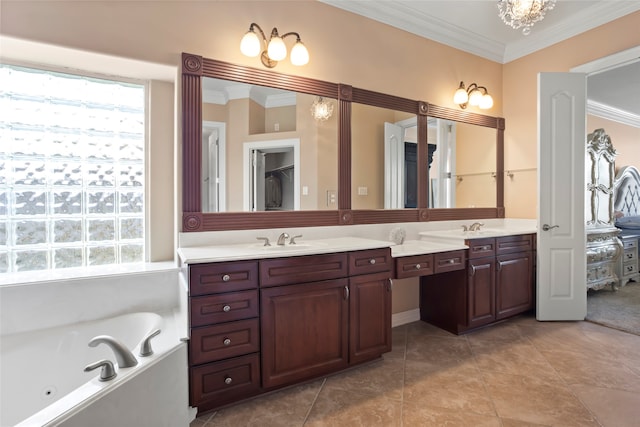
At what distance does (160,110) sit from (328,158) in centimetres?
132

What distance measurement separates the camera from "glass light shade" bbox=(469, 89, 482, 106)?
333 centimetres

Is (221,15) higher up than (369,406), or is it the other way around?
(221,15)

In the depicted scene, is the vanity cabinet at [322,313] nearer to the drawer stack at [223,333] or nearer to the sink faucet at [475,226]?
the drawer stack at [223,333]

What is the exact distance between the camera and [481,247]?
274 centimetres

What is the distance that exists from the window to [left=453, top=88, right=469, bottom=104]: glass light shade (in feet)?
9.71

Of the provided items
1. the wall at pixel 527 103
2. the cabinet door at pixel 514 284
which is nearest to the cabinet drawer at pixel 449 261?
the cabinet door at pixel 514 284

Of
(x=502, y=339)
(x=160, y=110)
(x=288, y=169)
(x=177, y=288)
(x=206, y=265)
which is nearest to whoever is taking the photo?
(x=206, y=265)

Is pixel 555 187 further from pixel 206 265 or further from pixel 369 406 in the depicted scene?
pixel 206 265

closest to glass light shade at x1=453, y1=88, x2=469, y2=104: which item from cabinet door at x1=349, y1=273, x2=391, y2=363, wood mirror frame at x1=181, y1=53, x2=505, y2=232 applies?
wood mirror frame at x1=181, y1=53, x2=505, y2=232

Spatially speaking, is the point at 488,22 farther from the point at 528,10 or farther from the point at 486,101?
the point at 528,10

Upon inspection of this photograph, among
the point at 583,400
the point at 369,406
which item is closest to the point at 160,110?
the point at 369,406

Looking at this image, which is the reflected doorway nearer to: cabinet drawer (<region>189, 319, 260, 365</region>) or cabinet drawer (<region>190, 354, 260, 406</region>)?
cabinet drawer (<region>189, 319, 260, 365</region>)

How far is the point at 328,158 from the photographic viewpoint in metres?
2.56

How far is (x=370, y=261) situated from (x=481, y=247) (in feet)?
4.11
